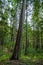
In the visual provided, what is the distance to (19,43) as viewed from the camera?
12.1m

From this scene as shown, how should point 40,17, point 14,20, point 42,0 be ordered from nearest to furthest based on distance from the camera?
point 42,0
point 40,17
point 14,20

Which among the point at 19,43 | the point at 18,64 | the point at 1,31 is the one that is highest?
the point at 1,31

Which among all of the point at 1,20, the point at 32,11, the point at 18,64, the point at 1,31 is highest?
the point at 32,11

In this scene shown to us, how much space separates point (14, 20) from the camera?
34000mm

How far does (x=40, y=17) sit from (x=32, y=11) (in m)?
3.98

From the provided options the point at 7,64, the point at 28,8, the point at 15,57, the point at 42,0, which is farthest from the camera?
the point at 28,8

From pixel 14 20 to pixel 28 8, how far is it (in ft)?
39.2

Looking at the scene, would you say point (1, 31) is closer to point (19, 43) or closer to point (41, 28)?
point (41, 28)

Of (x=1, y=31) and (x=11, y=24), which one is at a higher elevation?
(x=11, y=24)

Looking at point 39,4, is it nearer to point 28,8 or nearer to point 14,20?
point 28,8

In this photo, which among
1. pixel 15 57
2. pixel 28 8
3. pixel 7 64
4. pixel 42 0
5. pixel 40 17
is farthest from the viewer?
pixel 40 17

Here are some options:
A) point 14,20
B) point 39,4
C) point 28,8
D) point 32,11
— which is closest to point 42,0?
point 39,4

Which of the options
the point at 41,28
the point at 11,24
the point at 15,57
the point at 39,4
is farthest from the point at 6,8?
the point at 15,57

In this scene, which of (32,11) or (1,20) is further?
(32,11)
